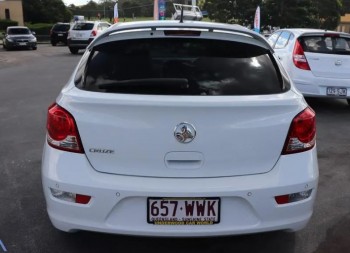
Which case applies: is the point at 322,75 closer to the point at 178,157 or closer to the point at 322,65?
the point at 322,65

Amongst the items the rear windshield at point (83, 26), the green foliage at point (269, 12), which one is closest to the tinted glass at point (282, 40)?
the rear windshield at point (83, 26)

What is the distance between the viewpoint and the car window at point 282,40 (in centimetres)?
920

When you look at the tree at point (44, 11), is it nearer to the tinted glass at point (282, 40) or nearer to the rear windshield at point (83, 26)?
the rear windshield at point (83, 26)

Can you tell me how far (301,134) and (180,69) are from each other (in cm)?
87

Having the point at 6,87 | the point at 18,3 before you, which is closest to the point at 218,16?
the point at 18,3

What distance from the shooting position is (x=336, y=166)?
17.2 ft

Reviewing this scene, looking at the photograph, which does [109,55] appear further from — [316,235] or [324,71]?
[324,71]

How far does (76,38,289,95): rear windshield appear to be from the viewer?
283 centimetres

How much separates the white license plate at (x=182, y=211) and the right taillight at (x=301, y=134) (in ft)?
1.85

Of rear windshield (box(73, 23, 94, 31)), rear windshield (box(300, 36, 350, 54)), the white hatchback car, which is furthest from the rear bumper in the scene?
rear windshield (box(73, 23, 94, 31))

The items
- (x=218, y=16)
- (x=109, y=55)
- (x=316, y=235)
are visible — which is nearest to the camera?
(x=109, y=55)

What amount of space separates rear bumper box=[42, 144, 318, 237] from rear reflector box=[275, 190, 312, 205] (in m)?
0.03

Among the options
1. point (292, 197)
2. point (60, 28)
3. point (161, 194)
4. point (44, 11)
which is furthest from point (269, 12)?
point (161, 194)

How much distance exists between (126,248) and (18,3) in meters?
55.2
